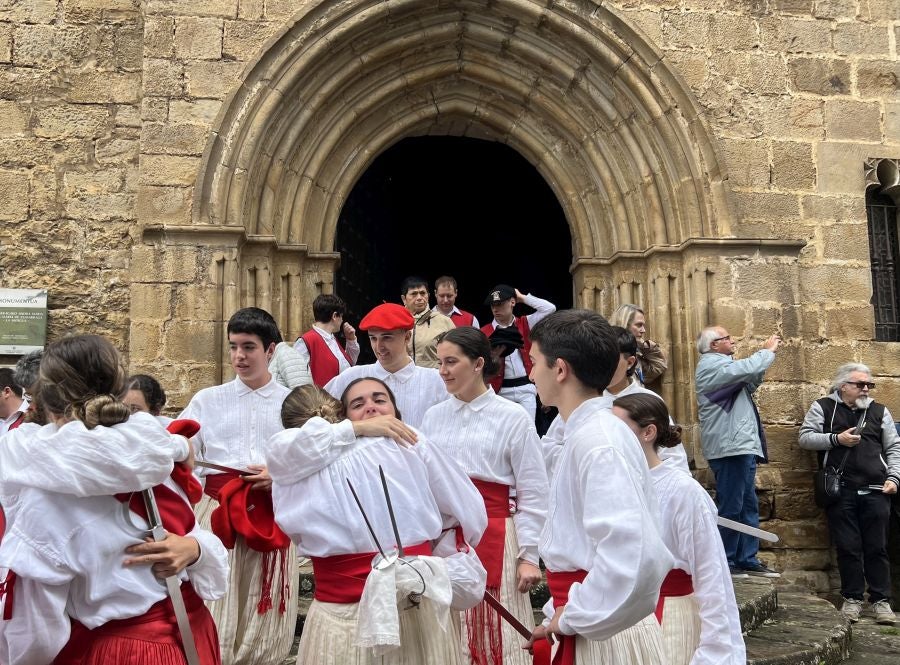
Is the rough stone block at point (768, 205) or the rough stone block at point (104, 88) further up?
the rough stone block at point (104, 88)

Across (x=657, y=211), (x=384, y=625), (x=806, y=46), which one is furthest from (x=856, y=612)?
(x=384, y=625)

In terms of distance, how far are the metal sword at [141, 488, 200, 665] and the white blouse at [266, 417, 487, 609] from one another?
53cm

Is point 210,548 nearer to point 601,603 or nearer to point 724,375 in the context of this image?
point 601,603

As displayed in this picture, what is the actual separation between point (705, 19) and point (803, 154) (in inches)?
53.9

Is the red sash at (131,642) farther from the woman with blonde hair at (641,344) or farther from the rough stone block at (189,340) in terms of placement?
the rough stone block at (189,340)

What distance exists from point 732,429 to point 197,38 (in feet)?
16.0

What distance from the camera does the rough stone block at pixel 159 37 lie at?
22.8ft

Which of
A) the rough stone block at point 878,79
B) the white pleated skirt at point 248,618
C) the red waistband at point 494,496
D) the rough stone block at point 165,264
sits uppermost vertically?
the rough stone block at point 878,79

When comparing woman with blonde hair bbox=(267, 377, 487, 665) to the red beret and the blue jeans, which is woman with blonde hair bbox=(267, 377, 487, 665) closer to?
the red beret

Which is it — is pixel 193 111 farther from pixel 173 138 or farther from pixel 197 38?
pixel 197 38

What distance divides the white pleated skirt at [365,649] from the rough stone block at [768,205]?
17.8 feet

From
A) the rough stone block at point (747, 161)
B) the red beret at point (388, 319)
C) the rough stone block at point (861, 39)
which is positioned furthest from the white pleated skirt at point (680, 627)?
the rough stone block at point (861, 39)

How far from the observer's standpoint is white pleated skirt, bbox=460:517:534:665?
3.74 meters

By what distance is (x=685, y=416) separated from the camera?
23.5ft
